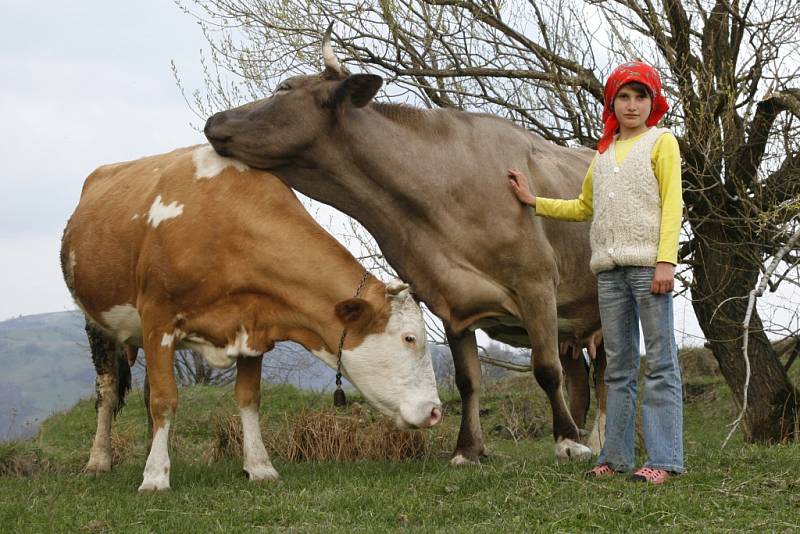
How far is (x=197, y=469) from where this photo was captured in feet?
24.2

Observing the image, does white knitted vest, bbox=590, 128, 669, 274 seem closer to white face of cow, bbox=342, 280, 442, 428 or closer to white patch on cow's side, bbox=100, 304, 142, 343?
white face of cow, bbox=342, 280, 442, 428

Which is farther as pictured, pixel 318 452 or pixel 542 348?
pixel 318 452

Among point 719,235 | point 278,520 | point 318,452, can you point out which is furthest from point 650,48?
point 278,520

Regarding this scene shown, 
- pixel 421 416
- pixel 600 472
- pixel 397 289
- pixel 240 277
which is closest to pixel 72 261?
pixel 240 277

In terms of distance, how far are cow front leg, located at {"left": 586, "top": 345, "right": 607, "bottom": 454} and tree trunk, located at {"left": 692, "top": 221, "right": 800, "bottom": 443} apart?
218 cm

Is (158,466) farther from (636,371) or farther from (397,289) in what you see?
(636,371)

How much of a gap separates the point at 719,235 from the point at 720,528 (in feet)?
24.7

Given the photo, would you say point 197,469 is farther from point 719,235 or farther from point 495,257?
point 719,235

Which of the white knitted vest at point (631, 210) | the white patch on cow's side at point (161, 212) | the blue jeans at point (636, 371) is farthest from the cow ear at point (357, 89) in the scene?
the blue jeans at point (636, 371)

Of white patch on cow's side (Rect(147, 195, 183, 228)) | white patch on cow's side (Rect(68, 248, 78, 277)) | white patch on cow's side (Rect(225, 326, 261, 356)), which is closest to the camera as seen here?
white patch on cow's side (Rect(225, 326, 261, 356))

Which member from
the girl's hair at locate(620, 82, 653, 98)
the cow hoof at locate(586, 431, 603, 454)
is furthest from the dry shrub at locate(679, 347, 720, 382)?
the girl's hair at locate(620, 82, 653, 98)

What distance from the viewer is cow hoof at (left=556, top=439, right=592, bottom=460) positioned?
23.9 feet

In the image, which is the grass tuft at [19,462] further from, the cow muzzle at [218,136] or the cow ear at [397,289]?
the cow ear at [397,289]

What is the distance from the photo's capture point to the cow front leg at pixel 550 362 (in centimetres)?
733
